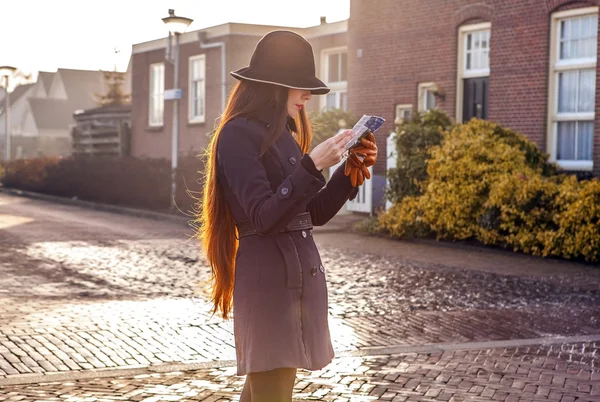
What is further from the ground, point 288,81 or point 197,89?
point 197,89

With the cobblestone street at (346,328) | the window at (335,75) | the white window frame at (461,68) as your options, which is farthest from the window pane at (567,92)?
the window at (335,75)

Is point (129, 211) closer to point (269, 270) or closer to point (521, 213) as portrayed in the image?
point (521, 213)

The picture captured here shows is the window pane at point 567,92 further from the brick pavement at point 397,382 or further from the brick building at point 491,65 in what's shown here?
the brick pavement at point 397,382

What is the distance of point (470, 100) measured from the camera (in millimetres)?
18906

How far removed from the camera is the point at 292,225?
3328 mm

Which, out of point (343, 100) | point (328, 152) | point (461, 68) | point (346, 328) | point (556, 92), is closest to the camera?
point (328, 152)

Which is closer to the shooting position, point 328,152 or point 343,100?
point 328,152

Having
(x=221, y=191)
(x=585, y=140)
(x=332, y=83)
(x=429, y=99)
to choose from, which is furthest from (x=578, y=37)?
(x=221, y=191)

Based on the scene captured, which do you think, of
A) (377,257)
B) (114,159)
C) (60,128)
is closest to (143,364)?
(377,257)

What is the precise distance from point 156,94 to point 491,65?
15.5 meters

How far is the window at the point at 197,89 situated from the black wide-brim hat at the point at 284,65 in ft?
80.7

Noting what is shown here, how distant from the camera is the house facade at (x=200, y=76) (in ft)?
80.2

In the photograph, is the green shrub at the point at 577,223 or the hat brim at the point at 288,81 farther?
the green shrub at the point at 577,223

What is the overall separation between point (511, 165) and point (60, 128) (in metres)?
60.8
